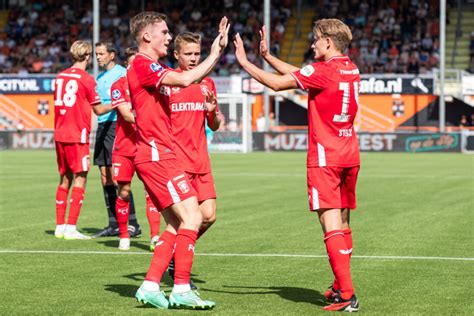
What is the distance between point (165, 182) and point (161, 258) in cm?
59

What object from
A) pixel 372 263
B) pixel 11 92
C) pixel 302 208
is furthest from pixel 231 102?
pixel 372 263

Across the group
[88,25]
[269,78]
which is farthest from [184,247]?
[88,25]

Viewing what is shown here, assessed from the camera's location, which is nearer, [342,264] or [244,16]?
[342,264]

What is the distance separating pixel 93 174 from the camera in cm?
2634

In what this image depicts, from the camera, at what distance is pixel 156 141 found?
7.98 metres

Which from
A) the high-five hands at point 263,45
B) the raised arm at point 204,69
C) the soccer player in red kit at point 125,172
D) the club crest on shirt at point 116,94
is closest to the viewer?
the raised arm at point 204,69

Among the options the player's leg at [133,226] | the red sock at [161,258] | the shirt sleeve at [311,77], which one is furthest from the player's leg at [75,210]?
the shirt sleeve at [311,77]

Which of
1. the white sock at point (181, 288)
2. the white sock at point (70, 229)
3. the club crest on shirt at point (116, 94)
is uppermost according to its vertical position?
the club crest on shirt at point (116, 94)

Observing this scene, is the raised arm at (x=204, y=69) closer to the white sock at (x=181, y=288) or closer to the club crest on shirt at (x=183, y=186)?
the club crest on shirt at (x=183, y=186)

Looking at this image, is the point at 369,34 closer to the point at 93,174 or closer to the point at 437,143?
the point at 437,143

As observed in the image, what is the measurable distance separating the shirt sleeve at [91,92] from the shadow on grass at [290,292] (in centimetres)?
430

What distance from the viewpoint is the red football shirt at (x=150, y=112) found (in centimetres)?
791

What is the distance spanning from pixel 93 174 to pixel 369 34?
24.0m

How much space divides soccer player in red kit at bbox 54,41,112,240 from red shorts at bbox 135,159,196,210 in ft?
16.4
